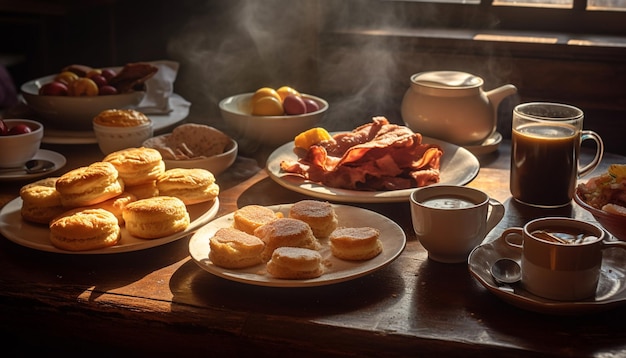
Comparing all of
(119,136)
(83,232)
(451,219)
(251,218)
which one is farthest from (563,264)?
(119,136)

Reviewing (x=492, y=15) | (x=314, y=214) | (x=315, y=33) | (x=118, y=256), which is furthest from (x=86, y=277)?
(x=492, y=15)

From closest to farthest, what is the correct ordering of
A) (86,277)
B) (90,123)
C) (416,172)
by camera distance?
(86,277)
(416,172)
(90,123)

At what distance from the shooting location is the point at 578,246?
48.3 inches

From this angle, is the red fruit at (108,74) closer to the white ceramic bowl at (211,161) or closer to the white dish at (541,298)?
the white ceramic bowl at (211,161)

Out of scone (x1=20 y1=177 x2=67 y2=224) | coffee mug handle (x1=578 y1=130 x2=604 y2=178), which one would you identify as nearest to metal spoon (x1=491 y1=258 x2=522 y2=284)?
coffee mug handle (x1=578 y1=130 x2=604 y2=178)

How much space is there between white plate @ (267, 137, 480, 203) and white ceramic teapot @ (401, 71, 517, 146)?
0.06 meters

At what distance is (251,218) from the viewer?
4.96 ft

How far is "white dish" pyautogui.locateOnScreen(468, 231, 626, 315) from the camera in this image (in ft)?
4.04

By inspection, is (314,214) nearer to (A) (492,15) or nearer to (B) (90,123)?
(B) (90,123)

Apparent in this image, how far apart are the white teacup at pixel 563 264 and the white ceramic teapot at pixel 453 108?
0.84m

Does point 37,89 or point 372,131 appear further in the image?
point 37,89

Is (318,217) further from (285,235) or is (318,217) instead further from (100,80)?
(100,80)

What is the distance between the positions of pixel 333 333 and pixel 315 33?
1.86 meters

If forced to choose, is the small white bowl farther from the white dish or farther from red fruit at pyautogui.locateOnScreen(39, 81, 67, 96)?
the white dish
